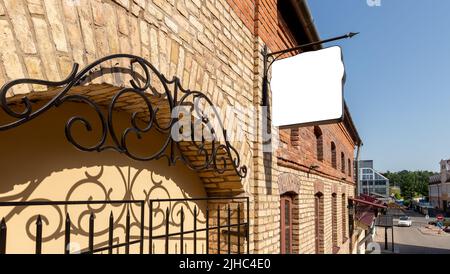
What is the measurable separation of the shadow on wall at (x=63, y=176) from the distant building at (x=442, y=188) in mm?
64195

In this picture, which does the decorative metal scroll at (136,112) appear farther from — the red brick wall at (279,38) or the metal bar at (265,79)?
the red brick wall at (279,38)

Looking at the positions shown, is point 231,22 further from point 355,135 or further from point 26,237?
point 355,135

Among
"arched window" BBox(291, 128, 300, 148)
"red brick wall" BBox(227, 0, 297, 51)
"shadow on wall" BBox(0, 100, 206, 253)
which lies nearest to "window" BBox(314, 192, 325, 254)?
"arched window" BBox(291, 128, 300, 148)

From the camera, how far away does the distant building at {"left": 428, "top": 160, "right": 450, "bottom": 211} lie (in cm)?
5597

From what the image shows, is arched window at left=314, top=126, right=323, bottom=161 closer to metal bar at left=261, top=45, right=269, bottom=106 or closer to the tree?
metal bar at left=261, top=45, right=269, bottom=106

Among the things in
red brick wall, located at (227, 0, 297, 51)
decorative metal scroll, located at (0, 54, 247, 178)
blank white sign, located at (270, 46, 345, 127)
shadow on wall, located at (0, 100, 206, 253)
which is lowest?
shadow on wall, located at (0, 100, 206, 253)

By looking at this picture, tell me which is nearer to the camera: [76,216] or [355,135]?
[76,216]

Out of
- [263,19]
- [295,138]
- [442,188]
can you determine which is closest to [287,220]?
[295,138]

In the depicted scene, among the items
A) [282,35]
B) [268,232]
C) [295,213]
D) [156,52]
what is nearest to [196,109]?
[156,52]

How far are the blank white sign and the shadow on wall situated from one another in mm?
1815

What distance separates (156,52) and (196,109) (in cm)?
61

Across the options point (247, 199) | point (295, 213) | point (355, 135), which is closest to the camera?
point (247, 199)

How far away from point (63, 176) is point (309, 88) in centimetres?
272

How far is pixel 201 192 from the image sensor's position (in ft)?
11.8
